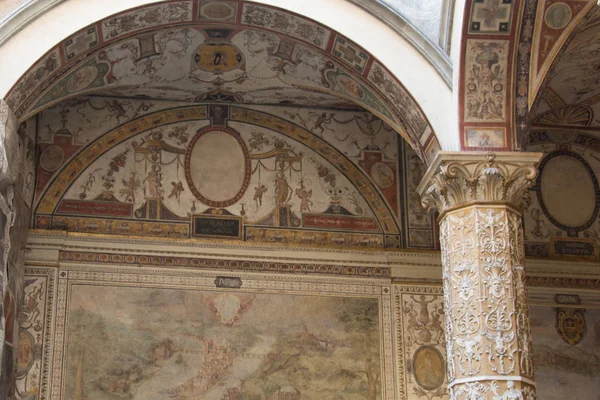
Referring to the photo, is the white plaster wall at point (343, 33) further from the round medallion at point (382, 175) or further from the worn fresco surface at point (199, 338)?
the worn fresco surface at point (199, 338)

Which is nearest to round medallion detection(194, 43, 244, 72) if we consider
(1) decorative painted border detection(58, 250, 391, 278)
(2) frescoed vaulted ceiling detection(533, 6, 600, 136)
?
(1) decorative painted border detection(58, 250, 391, 278)

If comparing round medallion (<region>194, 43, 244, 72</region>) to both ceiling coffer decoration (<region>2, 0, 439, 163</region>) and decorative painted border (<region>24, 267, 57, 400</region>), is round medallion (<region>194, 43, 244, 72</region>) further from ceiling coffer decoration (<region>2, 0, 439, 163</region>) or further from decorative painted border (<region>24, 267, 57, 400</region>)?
decorative painted border (<region>24, 267, 57, 400</region>)

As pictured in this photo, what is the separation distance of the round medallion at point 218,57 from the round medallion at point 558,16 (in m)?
3.58

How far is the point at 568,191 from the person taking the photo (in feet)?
48.0

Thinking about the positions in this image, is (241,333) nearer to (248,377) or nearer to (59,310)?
(248,377)

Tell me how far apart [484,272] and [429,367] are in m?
3.14

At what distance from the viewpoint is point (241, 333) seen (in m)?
13.1

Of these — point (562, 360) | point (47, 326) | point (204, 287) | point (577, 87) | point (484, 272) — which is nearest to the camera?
point (484, 272)

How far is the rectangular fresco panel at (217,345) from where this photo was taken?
12648mm

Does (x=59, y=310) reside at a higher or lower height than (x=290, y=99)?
lower

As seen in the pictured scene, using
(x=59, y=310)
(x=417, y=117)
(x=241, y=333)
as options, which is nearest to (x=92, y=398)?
(x=59, y=310)

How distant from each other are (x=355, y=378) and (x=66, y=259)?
371 cm

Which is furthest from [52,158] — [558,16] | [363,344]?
[558,16]

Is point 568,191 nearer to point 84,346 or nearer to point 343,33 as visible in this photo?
point 343,33
